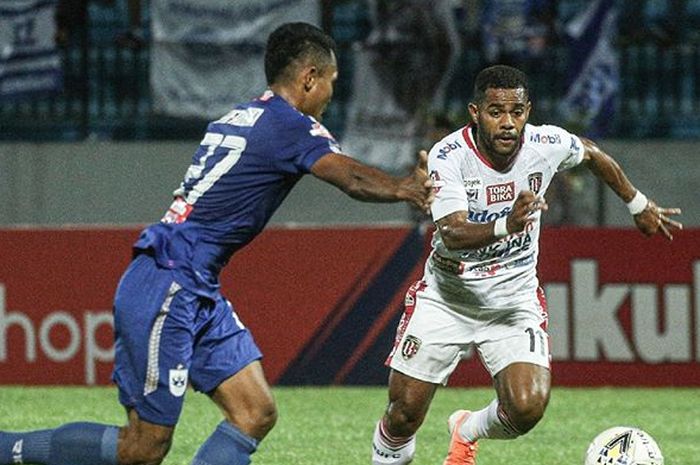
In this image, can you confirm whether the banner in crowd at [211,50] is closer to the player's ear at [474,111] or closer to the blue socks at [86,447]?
the player's ear at [474,111]

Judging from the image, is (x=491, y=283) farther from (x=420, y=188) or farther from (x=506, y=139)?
(x=420, y=188)

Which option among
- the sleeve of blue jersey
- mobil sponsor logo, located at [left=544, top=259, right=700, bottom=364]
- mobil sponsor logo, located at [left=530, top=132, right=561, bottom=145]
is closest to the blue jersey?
the sleeve of blue jersey

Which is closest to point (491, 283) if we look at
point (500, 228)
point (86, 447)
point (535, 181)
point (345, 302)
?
point (535, 181)

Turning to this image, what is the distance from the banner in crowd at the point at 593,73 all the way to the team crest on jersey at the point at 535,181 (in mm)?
7250

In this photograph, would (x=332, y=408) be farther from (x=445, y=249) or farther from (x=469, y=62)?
(x=469, y=62)

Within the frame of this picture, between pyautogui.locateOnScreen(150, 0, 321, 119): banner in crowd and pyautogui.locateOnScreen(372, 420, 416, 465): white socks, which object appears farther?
pyautogui.locateOnScreen(150, 0, 321, 119): banner in crowd

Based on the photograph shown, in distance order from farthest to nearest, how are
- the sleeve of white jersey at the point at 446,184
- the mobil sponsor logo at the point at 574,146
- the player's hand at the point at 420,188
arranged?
the mobil sponsor logo at the point at 574,146
the sleeve of white jersey at the point at 446,184
the player's hand at the point at 420,188

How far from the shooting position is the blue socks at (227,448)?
263 inches

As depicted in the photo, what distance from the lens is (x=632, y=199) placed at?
26.2ft

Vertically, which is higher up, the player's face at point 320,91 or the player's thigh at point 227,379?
the player's face at point 320,91

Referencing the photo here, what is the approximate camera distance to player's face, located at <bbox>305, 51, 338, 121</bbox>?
22.2ft

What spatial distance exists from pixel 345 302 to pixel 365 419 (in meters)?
1.90

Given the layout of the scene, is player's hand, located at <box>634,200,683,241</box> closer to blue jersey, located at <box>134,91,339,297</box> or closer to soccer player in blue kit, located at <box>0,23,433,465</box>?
soccer player in blue kit, located at <box>0,23,433,465</box>

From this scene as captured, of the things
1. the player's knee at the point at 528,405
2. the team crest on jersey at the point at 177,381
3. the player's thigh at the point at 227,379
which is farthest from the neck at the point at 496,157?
the team crest on jersey at the point at 177,381
